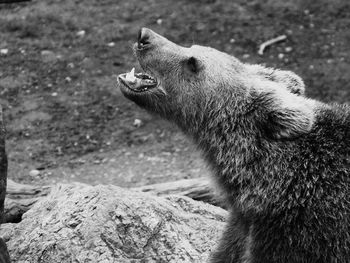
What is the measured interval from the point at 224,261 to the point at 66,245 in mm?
Result: 1071

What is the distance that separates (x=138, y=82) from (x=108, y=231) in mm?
1046

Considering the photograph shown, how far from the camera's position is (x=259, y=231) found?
13.6 feet

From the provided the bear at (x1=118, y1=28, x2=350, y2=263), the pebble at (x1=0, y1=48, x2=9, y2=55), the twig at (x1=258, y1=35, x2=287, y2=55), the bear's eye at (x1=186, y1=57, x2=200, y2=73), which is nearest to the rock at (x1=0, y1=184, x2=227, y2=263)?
the bear at (x1=118, y1=28, x2=350, y2=263)

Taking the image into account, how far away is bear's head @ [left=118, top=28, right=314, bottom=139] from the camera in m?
4.32

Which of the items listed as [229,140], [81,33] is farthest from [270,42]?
[229,140]

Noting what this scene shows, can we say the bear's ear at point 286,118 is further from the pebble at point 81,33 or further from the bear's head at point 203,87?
the pebble at point 81,33

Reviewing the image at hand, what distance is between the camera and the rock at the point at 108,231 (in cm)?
461

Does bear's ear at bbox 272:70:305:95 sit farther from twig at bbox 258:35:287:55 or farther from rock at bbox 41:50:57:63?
rock at bbox 41:50:57:63

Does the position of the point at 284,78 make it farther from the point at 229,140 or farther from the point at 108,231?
the point at 108,231

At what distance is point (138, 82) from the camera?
4.69 m

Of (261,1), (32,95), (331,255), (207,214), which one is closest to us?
(331,255)

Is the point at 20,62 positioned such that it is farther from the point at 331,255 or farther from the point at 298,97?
the point at 331,255

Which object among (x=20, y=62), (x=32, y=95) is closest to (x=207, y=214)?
(x=32, y=95)

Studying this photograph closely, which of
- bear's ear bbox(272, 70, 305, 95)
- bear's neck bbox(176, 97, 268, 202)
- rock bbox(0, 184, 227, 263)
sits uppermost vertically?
bear's ear bbox(272, 70, 305, 95)
